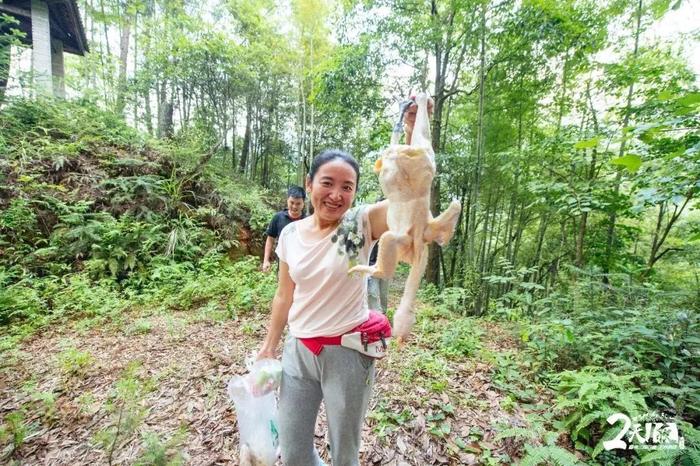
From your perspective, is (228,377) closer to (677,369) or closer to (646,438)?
(646,438)

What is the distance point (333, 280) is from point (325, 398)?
0.50m

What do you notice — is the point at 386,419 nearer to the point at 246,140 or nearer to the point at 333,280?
the point at 333,280

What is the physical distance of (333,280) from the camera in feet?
4.08

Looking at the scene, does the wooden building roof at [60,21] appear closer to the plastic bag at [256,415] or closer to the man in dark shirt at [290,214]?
the man in dark shirt at [290,214]

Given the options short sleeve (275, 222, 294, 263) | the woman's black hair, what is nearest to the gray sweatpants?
short sleeve (275, 222, 294, 263)

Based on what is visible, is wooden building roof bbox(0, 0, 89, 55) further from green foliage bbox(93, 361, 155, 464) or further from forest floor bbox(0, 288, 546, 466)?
green foliage bbox(93, 361, 155, 464)

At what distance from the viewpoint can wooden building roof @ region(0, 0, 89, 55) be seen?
310 inches

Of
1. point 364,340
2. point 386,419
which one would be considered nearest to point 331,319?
point 364,340

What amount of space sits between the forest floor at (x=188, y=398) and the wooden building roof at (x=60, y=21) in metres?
8.99

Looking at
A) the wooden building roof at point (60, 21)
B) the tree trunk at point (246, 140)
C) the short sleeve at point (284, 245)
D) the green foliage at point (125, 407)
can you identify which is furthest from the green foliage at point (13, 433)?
the tree trunk at point (246, 140)

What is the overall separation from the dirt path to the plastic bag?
697 millimetres

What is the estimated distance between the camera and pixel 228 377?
3.05 meters

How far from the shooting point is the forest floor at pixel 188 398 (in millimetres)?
2178

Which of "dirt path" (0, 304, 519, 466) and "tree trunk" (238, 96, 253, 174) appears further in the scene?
"tree trunk" (238, 96, 253, 174)
